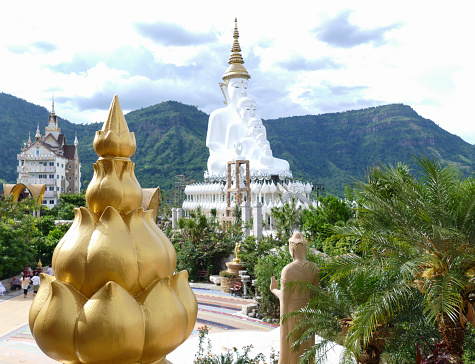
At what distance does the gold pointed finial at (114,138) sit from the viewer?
7.66ft

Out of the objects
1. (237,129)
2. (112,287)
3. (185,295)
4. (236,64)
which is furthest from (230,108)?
(112,287)

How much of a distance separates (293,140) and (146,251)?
83.6m

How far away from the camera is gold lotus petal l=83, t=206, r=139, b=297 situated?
2.03 metres

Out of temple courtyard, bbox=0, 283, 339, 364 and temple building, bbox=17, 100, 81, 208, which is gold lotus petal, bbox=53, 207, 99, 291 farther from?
temple building, bbox=17, 100, 81, 208

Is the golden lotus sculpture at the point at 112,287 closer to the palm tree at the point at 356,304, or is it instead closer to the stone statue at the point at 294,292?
→ the palm tree at the point at 356,304

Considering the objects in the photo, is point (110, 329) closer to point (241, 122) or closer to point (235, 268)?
point (235, 268)

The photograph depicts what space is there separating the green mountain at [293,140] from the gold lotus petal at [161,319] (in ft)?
166

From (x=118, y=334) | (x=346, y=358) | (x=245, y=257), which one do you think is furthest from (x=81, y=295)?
(x=245, y=257)

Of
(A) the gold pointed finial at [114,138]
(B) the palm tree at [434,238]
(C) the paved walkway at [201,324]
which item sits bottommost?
(C) the paved walkway at [201,324]

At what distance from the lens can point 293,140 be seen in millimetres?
84438

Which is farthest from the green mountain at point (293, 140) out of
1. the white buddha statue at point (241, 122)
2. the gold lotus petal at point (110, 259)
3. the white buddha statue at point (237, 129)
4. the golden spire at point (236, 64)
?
the gold lotus petal at point (110, 259)

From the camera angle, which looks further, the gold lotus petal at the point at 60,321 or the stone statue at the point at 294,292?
the stone statue at the point at 294,292

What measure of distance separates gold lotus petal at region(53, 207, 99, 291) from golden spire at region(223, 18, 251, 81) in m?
31.6

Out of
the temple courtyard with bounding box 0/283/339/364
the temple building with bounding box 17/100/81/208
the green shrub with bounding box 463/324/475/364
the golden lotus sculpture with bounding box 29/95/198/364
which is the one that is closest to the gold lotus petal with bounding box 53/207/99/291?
the golden lotus sculpture with bounding box 29/95/198/364
